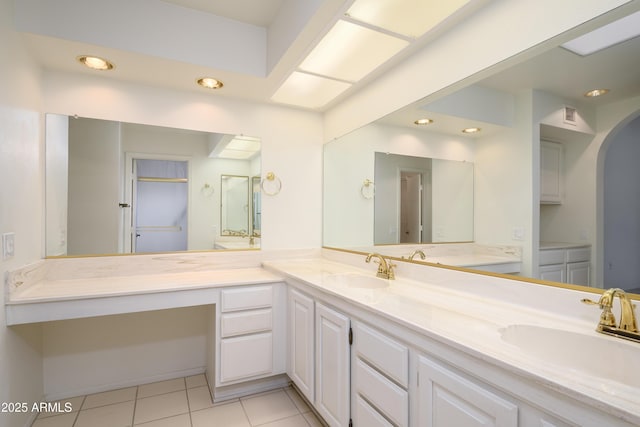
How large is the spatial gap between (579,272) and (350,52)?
64.6 inches

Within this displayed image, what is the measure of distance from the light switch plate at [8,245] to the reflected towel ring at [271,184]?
5.16 feet

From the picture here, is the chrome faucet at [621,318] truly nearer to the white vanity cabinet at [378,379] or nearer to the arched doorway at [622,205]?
the arched doorway at [622,205]

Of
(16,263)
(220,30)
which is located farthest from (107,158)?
(220,30)

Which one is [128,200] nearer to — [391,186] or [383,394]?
[391,186]

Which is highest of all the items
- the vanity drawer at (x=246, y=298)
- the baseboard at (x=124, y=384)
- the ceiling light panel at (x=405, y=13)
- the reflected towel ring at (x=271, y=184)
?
the ceiling light panel at (x=405, y=13)

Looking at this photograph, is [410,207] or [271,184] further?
[271,184]

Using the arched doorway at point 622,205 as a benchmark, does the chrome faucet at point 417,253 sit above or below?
below

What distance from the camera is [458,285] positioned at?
154cm

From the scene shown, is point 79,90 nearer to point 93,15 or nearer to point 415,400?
point 93,15

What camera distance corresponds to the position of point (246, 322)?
6.77 feet

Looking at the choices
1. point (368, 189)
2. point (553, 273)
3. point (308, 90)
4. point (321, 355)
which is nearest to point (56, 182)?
point (308, 90)

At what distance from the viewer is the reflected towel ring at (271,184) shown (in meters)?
2.67

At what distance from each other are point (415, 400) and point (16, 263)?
6.80 feet

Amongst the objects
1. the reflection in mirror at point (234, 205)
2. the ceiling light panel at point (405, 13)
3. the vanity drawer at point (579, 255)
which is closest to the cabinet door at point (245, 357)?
the reflection in mirror at point (234, 205)
